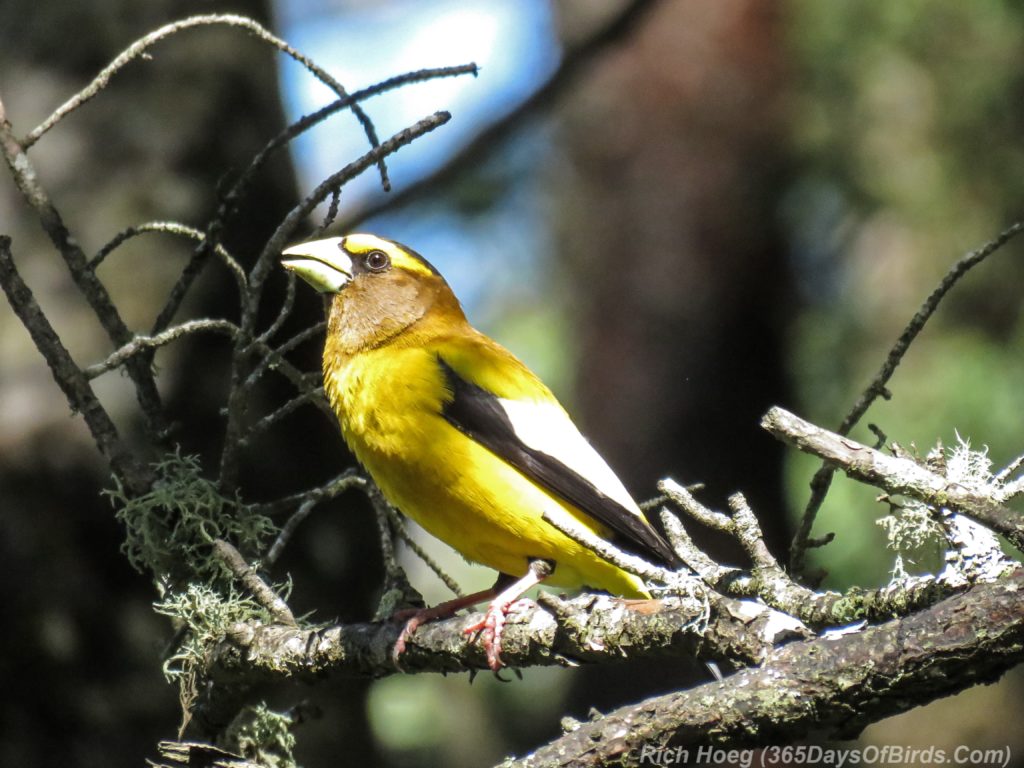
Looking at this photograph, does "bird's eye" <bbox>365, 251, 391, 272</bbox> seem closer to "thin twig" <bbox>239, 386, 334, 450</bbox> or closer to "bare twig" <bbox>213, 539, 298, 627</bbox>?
"thin twig" <bbox>239, 386, 334, 450</bbox>

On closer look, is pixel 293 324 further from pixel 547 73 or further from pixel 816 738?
pixel 816 738

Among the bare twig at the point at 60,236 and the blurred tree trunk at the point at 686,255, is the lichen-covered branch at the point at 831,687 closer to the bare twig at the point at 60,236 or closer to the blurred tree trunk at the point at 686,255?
the bare twig at the point at 60,236

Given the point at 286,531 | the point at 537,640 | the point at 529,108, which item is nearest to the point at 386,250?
the point at 286,531

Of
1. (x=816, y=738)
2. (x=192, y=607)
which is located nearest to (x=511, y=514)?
(x=192, y=607)

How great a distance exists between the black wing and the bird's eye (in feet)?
2.80

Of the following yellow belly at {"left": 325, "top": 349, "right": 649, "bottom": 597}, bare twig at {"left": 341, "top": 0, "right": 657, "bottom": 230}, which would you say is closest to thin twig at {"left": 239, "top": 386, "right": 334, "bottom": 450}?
yellow belly at {"left": 325, "top": 349, "right": 649, "bottom": 597}

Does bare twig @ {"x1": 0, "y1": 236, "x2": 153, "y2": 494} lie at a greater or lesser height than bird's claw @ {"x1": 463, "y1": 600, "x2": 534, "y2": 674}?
greater

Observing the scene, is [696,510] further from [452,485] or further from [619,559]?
[452,485]

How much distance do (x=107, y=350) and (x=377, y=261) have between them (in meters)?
1.36

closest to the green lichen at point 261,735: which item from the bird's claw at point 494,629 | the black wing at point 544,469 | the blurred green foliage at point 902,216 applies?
the bird's claw at point 494,629

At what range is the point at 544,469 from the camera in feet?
13.7

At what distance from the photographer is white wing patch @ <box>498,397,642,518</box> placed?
424 centimetres

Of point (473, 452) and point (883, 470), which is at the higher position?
point (473, 452)

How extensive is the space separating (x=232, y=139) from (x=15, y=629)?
2.43m
